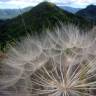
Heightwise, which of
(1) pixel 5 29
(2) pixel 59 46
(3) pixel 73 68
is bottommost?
(3) pixel 73 68

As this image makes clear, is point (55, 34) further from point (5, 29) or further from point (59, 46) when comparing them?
point (5, 29)

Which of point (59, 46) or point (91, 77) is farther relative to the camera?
point (59, 46)

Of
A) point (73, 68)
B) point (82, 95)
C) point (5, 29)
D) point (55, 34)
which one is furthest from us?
point (5, 29)

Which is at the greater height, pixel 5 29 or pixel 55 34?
pixel 5 29

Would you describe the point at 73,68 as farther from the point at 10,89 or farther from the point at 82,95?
the point at 10,89

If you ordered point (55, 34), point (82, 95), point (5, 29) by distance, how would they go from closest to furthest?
point (82, 95) < point (55, 34) < point (5, 29)

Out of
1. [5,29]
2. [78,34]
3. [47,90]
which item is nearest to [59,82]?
[47,90]

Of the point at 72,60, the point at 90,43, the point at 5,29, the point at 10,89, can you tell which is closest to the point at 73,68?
the point at 72,60
